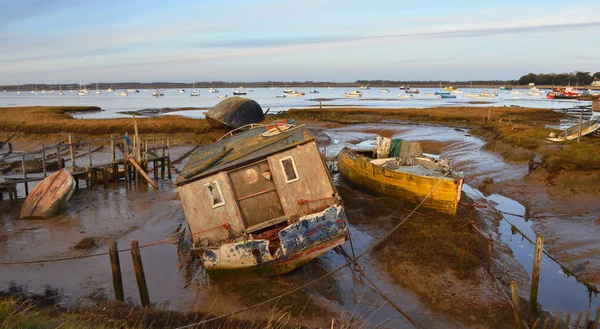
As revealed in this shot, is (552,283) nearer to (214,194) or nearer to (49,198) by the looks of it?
(214,194)

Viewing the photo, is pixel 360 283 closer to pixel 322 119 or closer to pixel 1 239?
pixel 1 239

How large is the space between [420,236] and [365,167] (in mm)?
6074

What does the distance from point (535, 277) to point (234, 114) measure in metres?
29.7

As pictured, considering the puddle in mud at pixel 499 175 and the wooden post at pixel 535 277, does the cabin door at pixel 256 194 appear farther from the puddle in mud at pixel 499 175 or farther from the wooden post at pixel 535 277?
the puddle in mud at pixel 499 175

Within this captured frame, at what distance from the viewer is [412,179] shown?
50.9 feet

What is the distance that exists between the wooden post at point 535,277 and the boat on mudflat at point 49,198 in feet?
52.3

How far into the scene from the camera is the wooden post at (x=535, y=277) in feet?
26.8

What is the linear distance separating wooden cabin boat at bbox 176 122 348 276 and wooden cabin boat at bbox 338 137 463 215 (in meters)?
5.35

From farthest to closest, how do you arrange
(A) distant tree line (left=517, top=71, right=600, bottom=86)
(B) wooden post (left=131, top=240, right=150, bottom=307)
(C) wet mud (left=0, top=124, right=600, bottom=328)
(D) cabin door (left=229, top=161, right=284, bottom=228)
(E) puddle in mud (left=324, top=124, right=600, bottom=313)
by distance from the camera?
(A) distant tree line (left=517, top=71, right=600, bottom=86) < (D) cabin door (left=229, top=161, right=284, bottom=228) < (E) puddle in mud (left=324, top=124, right=600, bottom=313) < (C) wet mud (left=0, top=124, right=600, bottom=328) < (B) wooden post (left=131, top=240, right=150, bottom=307)

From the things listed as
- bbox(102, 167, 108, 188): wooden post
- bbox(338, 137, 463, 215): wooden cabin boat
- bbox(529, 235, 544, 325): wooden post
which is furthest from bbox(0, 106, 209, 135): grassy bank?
bbox(529, 235, 544, 325): wooden post

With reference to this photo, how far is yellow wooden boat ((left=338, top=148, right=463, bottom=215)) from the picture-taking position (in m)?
14.3

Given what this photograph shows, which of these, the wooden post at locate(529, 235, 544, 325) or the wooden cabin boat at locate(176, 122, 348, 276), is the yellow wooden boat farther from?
the wooden post at locate(529, 235, 544, 325)

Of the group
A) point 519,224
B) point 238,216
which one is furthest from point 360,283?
point 519,224

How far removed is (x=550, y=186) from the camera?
17.7 meters
